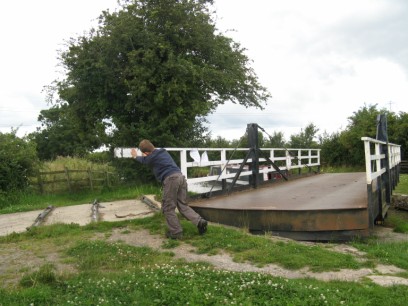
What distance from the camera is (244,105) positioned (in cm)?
2167

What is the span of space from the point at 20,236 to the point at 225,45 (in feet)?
45.0

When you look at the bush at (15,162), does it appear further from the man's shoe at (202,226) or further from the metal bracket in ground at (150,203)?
the man's shoe at (202,226)

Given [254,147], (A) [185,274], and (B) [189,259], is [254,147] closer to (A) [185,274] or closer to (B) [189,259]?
(B) [189,259]

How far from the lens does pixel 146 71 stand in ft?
50.1

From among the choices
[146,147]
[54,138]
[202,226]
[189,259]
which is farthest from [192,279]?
[54,138]

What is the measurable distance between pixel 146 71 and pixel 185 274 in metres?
12.2

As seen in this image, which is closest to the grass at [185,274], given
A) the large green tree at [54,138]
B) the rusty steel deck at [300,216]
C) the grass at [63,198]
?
the rusty steel deck at [300,216]

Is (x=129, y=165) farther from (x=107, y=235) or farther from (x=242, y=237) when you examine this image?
(x=242, y=237)

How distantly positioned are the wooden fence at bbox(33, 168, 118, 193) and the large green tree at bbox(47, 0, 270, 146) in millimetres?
1968

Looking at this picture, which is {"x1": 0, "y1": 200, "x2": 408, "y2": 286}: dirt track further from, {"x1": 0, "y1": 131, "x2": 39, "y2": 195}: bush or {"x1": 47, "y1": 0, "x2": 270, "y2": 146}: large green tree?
{"x1": 47, "y1": 0, "x2": 270, "y2": 146}: large green tree

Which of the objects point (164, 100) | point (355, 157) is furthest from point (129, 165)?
point (355, 157)

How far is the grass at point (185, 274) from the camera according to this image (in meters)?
3.54

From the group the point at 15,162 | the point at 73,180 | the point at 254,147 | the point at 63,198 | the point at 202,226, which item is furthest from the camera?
the point at 73,180

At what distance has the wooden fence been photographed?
16.3 metres
